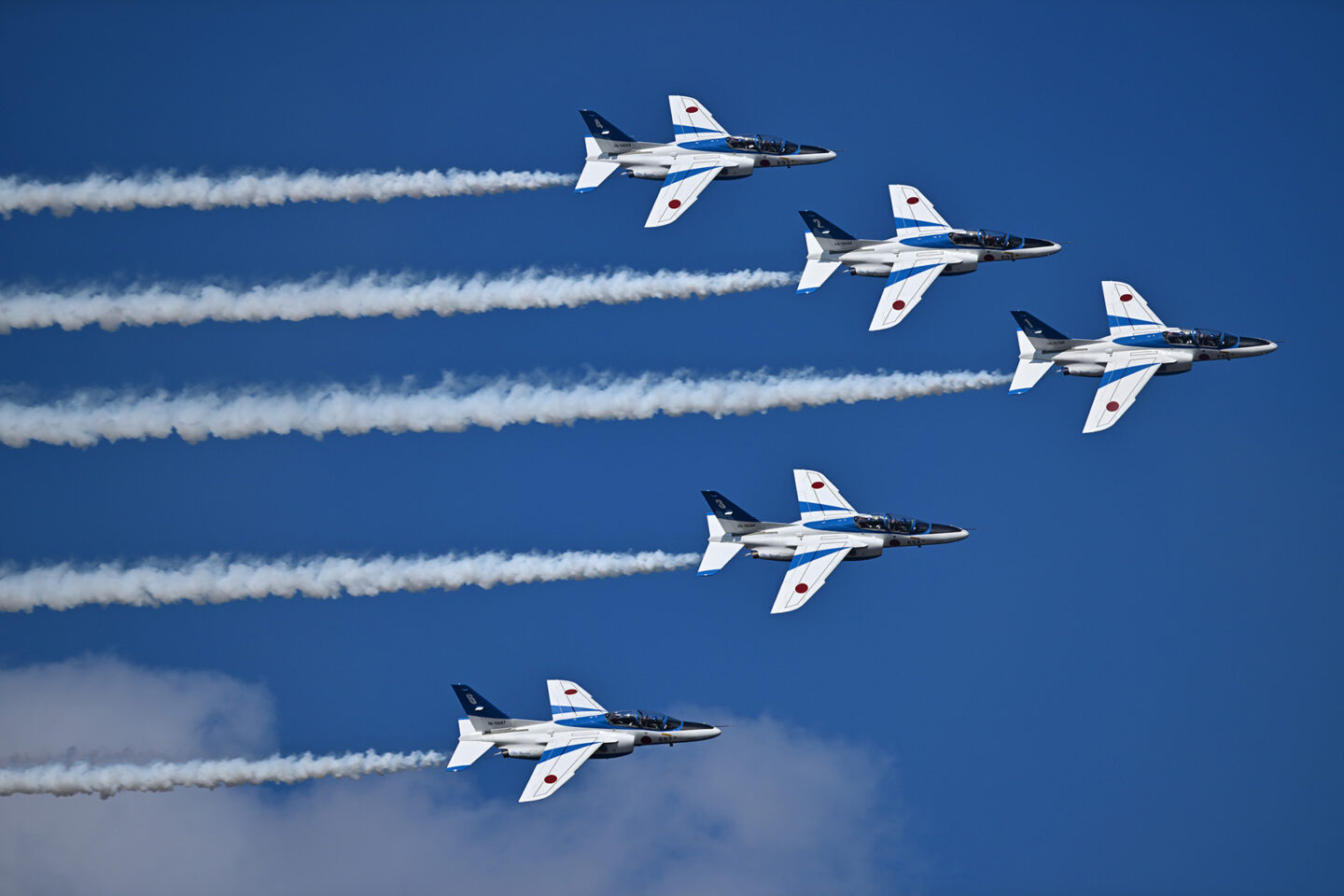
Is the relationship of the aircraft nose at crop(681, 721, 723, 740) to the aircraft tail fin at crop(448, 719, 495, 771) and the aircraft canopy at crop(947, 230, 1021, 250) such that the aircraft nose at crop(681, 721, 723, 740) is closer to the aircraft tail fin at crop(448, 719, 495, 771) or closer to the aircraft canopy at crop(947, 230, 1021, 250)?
the aircraft tail fin at crop(448, 719, 495, 771)

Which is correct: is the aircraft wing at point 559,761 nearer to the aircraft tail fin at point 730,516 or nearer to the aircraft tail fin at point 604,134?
the aircraft tail fin at point 730,516

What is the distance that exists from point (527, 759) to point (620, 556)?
9.13m

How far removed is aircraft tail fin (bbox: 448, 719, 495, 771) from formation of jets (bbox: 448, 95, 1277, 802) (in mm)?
53

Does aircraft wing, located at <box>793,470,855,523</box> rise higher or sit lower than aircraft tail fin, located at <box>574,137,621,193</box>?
lower

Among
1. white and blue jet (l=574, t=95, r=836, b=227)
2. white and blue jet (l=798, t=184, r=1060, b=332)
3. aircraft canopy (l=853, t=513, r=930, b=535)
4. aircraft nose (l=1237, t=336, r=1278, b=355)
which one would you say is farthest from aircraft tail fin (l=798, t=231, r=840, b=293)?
aircraft nose (l=1237, t=336, r=1278, b=355)

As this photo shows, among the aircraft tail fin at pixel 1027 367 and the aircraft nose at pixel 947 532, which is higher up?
the aircraft tail fin at pixel 1027 367

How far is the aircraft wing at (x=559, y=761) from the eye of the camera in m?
73.4

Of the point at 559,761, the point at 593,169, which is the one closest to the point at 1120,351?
the point at 593,169

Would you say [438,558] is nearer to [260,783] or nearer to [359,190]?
[260,783]

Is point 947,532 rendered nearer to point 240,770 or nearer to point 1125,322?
point 1125,322

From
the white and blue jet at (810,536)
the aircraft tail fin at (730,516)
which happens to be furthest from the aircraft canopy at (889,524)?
the aircraft tail fin at (730,516)

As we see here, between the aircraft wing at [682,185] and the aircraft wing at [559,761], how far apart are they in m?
22.2

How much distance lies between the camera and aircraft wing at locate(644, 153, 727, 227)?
261 ft

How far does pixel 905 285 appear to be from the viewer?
78.9 m
